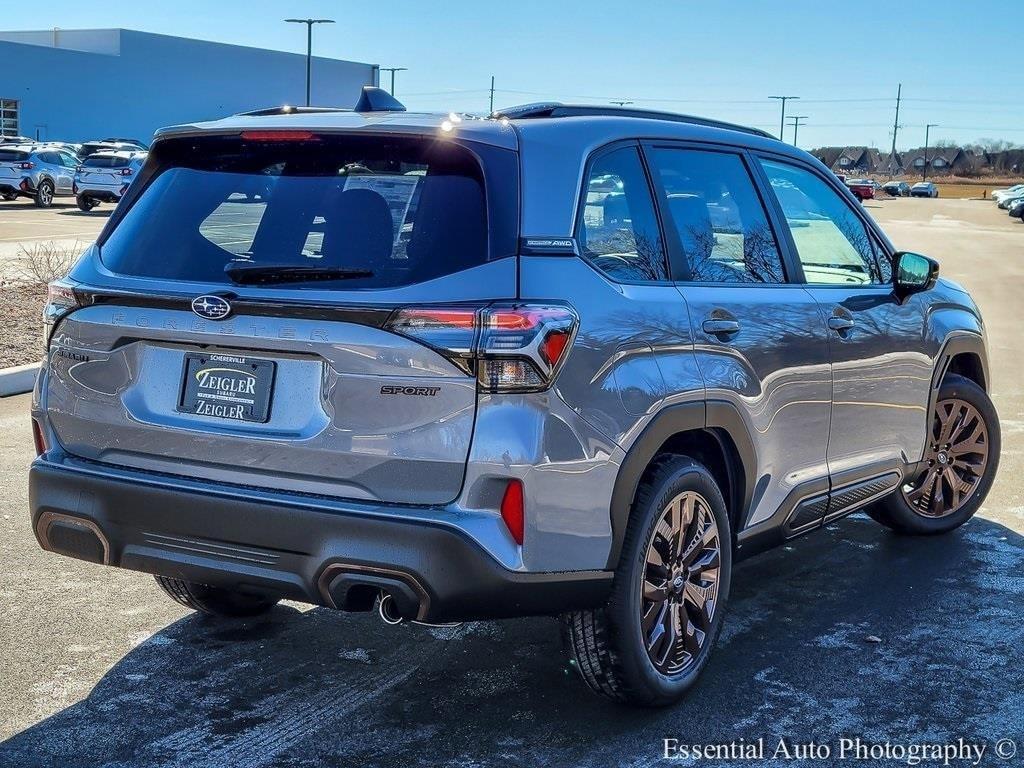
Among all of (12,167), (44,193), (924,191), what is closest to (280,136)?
(12,167)

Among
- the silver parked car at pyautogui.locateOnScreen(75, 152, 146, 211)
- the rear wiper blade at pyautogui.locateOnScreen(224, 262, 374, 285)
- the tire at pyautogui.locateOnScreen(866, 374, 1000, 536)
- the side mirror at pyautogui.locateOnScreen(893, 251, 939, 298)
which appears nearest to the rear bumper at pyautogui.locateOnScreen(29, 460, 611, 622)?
the rear wiper blade at pyautogui.locateOnScreen(224, 262, 374, 285)

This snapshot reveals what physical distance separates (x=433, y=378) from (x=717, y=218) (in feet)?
5.16

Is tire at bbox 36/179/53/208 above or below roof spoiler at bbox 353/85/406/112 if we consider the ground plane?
below

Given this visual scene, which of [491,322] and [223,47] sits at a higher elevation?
[223,47]

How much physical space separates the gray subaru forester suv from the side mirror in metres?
1.10

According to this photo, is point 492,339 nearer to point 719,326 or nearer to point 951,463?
point 719,326

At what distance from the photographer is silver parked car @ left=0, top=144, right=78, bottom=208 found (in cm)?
3775

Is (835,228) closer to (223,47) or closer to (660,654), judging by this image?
(660,654)

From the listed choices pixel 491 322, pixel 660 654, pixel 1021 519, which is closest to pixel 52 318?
pixel 491 322

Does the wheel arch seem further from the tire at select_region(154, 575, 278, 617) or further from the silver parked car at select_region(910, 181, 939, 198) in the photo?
the silver parked car at select_region(910, 181, 939, 198)

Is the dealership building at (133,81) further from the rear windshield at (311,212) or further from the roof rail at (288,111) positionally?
the rear windshield at (311,212)

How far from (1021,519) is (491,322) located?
432 cm

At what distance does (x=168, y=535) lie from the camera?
379 cm

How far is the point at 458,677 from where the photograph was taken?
4.43 metres
